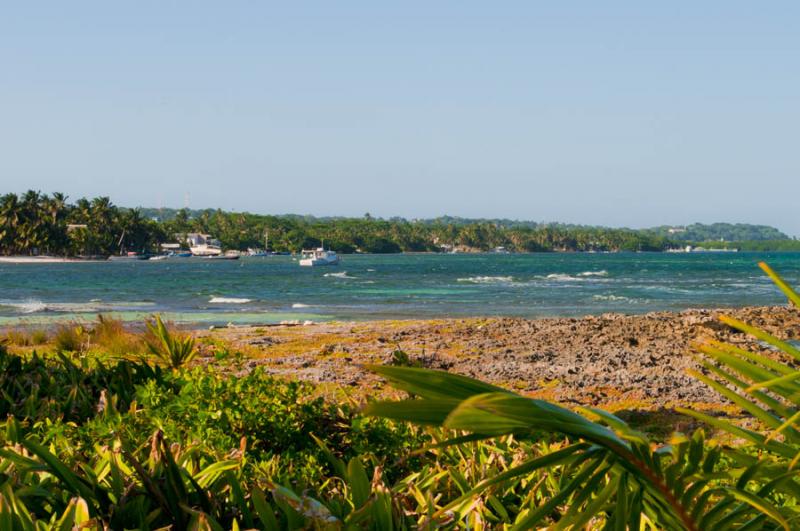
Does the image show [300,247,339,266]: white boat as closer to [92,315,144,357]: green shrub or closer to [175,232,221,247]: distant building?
[175,232,221,247]: distant building

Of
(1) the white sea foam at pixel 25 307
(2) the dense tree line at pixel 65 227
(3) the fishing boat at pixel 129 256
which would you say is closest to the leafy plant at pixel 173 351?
(1) the white sea foam at pixel 25 307

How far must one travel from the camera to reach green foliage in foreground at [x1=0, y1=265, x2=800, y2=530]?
44.8 inches

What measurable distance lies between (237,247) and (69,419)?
581ft

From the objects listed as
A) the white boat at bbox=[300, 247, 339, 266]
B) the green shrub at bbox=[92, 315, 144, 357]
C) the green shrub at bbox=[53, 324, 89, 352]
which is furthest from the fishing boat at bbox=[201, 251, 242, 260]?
the green shrub at bbox=[53, 324, 89, 352]

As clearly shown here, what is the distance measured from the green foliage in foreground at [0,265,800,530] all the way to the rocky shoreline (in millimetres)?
2869

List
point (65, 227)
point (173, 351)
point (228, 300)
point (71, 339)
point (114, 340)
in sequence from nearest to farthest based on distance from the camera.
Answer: point (173, 351) → point (114, 340) → point (71, 339) → point (228, 300) → point (65, 227)

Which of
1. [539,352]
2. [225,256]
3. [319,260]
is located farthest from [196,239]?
[539,352]

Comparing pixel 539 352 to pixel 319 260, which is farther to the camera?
pixel 319 260

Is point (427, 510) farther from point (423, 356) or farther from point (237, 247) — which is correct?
point (237, 247)

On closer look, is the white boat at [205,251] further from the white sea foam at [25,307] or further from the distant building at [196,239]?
the white sea foam at [25,307]

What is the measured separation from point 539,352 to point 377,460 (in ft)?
37.4

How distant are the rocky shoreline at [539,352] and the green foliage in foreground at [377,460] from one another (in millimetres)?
2869

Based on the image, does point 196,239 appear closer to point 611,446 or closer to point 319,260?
point 319,260

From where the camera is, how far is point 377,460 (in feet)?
10.7
